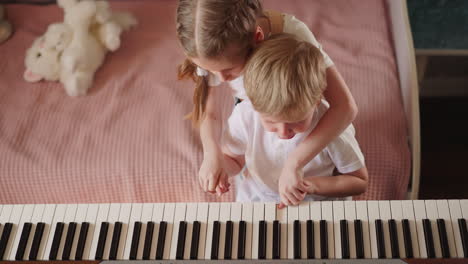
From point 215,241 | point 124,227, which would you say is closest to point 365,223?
point 215,241

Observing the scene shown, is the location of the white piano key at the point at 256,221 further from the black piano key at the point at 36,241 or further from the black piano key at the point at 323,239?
the black piano key at the point at 36,241

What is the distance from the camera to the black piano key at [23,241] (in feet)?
3.23

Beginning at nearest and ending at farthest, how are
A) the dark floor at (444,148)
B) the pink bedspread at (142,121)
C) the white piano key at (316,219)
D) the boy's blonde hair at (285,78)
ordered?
the boy's blonde hair at (285,78), the white piano key at (316,219), the pink bedspread at (142,121), the dark floor at (444,148)

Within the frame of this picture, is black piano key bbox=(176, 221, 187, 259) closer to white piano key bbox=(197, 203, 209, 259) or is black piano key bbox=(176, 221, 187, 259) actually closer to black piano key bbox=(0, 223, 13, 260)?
white piano key bbox=(197, 203, 209, 259)

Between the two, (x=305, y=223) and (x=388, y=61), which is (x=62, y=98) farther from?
(x=388, y=61)

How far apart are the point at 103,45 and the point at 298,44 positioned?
107cm

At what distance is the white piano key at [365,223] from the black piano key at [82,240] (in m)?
0.63

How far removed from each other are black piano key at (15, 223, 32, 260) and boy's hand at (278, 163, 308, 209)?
0.60 meters

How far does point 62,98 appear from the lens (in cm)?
161

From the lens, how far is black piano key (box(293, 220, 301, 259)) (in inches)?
36.5

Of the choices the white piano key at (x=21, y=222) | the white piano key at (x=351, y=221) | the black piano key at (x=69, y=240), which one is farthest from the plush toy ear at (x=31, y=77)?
the white piano key at (x=351, y=221)

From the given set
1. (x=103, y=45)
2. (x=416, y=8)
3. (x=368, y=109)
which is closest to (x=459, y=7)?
(x=416, y=8)

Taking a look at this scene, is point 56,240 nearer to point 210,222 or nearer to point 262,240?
point 210,222

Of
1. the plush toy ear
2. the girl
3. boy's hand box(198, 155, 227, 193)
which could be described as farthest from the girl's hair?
the plush toy ear
